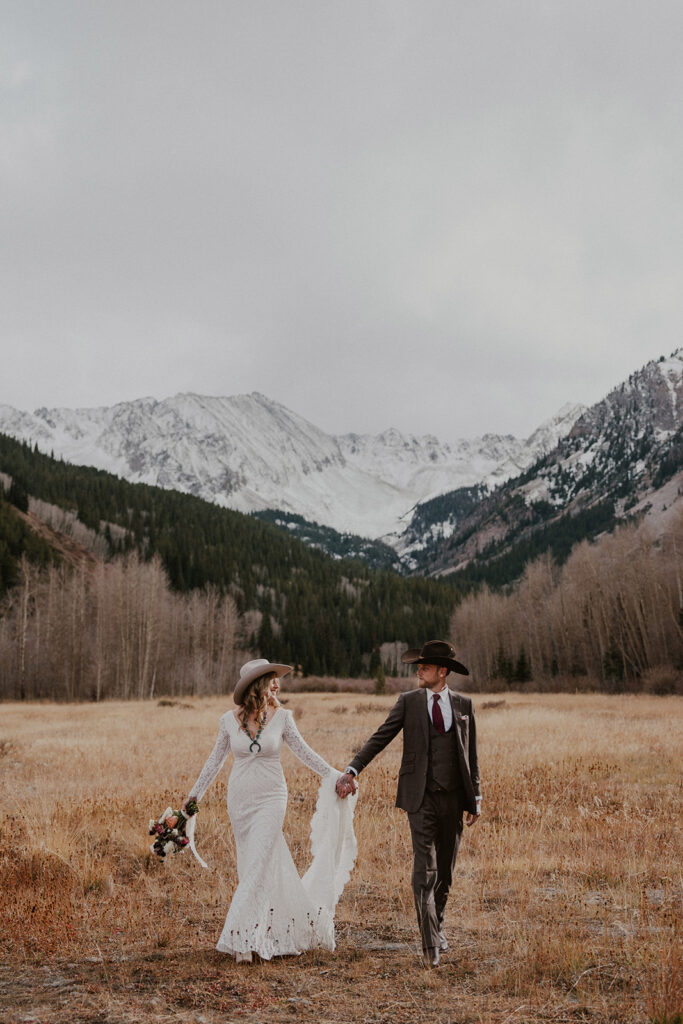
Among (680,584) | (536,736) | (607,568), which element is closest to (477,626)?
(607,568)

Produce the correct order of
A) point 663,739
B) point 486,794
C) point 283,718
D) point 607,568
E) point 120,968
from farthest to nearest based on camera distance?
point 607,568, point 663,739, point 486,794, point 283,718, point 120,968

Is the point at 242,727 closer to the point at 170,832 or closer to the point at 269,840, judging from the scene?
the point at 269,840

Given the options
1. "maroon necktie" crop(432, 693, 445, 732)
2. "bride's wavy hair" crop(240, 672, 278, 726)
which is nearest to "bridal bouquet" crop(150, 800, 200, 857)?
"bride's wavy hair" crop(240, 672, 278, 726)

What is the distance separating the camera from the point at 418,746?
6566mm

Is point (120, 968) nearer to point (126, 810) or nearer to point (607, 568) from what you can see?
point (126, 810)

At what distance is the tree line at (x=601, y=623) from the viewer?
2511 inches

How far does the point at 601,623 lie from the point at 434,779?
69.7m

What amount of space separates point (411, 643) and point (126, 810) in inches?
4950

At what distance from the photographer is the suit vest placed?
6.45 meters

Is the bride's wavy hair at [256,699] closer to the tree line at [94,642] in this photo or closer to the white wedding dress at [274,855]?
the white wedding dress at [274,855]

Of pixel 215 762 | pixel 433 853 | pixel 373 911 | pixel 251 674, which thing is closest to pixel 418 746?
pixel 433 853

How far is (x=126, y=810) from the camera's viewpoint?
1222 centimetres

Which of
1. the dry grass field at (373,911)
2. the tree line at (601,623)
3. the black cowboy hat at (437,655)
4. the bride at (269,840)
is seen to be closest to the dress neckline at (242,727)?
the bride at (269,840)

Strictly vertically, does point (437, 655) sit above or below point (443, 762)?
above
